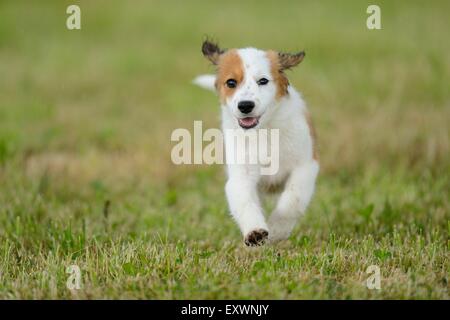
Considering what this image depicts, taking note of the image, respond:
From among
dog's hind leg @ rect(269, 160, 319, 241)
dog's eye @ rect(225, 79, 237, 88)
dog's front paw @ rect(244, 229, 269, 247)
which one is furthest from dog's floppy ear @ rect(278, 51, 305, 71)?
dog's front paw @ rect(244, 229, 269, 247)

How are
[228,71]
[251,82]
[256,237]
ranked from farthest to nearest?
[228,71] < [251,82] < [256,237]

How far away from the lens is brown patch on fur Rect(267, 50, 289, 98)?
4840 millimetres

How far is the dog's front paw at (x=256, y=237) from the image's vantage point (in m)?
4.44

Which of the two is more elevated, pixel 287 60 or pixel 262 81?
pixel 287 60

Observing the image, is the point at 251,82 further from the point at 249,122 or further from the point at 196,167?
the point at 196,167

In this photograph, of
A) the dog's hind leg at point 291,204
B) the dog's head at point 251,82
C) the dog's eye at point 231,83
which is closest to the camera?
the dog's head at point 251,82

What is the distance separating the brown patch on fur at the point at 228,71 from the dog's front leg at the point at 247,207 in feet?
1.89

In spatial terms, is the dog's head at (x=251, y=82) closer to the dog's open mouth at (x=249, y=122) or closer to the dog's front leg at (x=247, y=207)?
the dog's open mouth at (x=249, y=122)

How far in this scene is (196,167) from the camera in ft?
25.4

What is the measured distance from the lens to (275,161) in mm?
4980

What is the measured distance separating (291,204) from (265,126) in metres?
0.59

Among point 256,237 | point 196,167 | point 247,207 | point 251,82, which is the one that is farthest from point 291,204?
point 196,167

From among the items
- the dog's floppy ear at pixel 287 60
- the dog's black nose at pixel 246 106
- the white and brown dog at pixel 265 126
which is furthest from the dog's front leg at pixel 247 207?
the dog's floppy ear at pixel 287 60
